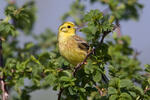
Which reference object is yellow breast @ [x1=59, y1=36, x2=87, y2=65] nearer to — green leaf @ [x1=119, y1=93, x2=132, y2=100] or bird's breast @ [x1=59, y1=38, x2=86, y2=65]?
bird's breast @ [x1=59, y1=38, x2=86, y2=65]

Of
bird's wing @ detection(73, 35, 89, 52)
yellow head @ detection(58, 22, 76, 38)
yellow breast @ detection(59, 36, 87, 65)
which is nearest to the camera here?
bird's wing @ detection(73, 35, 89, 52)

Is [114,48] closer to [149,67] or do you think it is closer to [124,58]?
[124,58]

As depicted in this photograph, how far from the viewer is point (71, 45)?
5.61 meters

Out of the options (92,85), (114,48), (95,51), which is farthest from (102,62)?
(114,48)

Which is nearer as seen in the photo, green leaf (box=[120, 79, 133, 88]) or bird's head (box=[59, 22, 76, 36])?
green leaf (box=[120, 79, 133, 88])

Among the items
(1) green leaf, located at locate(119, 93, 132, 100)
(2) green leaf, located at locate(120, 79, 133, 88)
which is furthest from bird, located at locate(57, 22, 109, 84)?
(1) green leaf, located at locate(119, 93, 132, 100)

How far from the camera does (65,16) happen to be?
7086mm

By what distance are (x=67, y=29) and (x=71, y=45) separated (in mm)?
686

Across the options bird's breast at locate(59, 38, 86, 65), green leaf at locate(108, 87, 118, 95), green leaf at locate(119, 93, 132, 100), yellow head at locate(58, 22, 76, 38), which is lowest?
green leaf at locate(119, 93, 132, 100)

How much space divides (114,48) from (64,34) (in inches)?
34.3

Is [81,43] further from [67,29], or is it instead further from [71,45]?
[67,29]

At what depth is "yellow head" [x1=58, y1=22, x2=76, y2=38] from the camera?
6160 mm

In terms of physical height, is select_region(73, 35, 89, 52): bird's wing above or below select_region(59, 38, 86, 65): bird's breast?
above

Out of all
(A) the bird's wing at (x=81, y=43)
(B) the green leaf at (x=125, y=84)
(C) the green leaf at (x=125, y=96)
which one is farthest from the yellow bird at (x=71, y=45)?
(C) the green leaf at (x=125, y=96)
